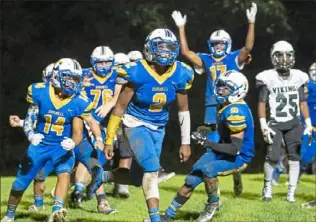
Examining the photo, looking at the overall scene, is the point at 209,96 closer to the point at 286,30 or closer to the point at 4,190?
the point at 4,190

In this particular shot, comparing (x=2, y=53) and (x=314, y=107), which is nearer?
(x=314, y=107)

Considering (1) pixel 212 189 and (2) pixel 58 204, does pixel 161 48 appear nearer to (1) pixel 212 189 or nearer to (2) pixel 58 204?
(1) pixel 212 189

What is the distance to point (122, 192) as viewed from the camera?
13.3 meters

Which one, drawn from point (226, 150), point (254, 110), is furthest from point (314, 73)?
point (254, 110)

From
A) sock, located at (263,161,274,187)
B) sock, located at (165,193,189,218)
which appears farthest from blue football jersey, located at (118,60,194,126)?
sock, located at (263,161,274,187)

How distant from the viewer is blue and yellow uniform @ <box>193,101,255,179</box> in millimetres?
9977

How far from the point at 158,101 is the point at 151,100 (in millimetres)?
73

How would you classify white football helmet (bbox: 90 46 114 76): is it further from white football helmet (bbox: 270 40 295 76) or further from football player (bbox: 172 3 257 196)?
white football helmet (bbox: 270 40 295 76)

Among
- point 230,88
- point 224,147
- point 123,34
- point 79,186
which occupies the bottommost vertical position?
point 79,186

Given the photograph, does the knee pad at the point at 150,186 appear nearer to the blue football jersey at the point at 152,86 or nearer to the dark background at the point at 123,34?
the blue football jersey at the point at 152,86

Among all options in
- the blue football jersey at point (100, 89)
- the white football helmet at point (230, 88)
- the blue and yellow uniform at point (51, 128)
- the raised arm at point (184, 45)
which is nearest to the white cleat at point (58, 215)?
the blue and yellow uniform at point (51, 128)

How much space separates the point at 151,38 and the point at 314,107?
5663mm

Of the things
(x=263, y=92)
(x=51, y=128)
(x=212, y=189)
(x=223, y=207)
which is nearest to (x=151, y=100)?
(x=51, y=128)

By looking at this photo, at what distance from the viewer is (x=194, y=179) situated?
33.0 ft
